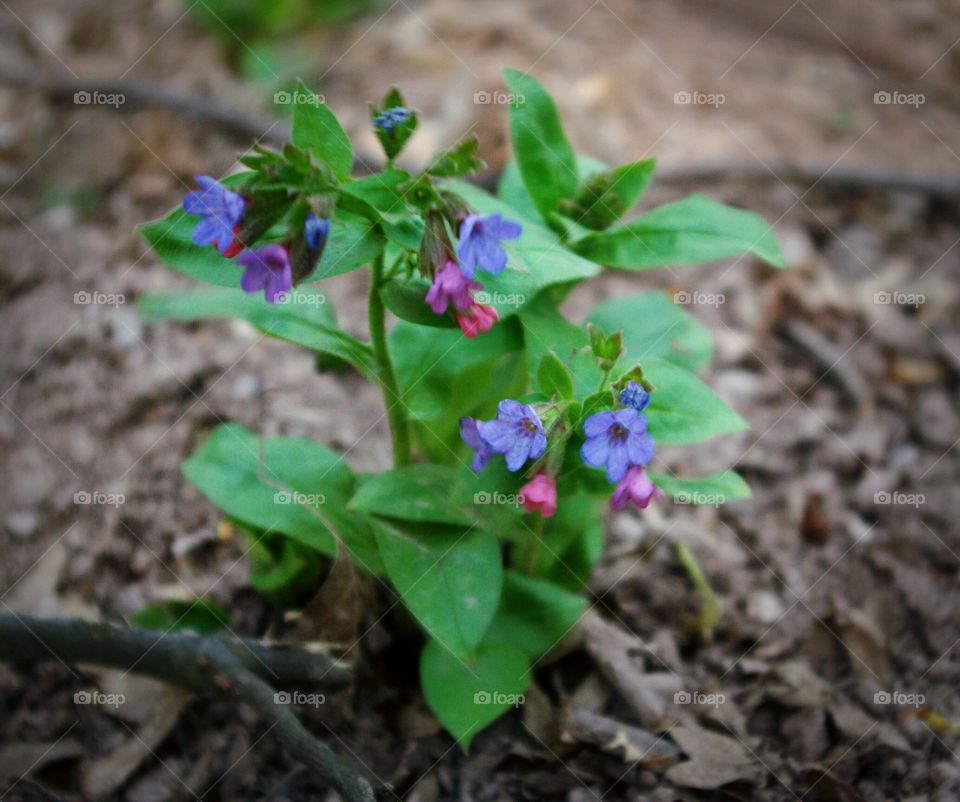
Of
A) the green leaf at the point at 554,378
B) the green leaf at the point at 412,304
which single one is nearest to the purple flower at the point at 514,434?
the green leaf at the point at 554,378

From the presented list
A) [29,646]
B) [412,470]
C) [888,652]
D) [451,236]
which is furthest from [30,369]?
[888,652]

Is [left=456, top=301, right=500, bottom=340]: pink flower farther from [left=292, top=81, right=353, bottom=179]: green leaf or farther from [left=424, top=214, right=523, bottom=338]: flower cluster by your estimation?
[left=292, top=81, right=353, bottom=179]: green leaf

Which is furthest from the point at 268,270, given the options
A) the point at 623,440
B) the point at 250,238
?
the point at 623,440

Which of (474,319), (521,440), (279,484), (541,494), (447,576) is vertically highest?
(474,319)

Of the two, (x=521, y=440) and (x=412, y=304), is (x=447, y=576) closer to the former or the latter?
(x=521, y=440)

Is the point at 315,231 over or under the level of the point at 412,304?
over

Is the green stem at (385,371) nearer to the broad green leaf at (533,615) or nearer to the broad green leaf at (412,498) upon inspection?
the broad green leaf at (412,498)

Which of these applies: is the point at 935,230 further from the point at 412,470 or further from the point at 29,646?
the point at 29,646

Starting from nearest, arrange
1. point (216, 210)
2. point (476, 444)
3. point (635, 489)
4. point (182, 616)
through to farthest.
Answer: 1. point (216, 210)
2. point (635, 489)
3. point (476, 444)
4. point (182, 616)
